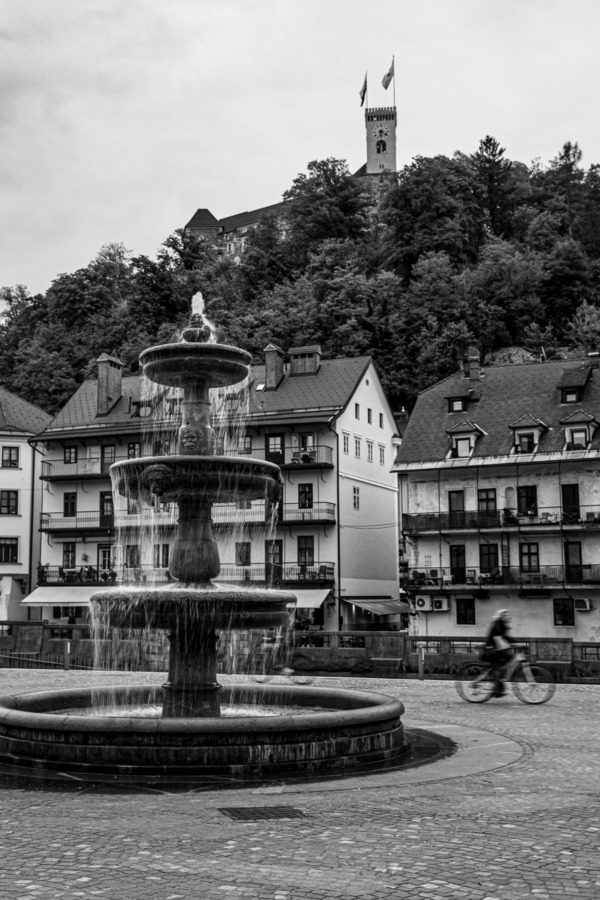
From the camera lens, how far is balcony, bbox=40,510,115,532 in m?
51.3

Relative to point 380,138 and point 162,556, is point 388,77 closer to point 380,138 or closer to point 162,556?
point 380,138

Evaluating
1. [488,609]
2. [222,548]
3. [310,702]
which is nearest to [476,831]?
[310,702]

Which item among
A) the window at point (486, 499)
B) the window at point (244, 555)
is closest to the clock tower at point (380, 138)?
the window at point (244, 555)

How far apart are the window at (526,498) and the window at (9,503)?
27.4 meters

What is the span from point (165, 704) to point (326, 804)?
466 centimetres

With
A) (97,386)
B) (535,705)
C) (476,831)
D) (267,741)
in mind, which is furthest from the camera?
(97,386)

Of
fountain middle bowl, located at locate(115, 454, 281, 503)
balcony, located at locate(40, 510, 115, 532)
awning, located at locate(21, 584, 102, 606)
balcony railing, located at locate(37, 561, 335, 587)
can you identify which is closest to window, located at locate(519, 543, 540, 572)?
balcony railing, located at locate(37, 561, 335, 587)

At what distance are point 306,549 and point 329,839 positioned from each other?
132 feet

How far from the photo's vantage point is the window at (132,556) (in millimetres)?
47422

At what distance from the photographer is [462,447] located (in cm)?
4497

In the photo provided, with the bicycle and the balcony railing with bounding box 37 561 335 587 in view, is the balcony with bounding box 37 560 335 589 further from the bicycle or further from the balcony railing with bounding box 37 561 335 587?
→ the bicycle

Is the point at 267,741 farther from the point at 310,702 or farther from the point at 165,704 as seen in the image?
the point at 310,702

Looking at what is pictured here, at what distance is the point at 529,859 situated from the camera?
7434 mm

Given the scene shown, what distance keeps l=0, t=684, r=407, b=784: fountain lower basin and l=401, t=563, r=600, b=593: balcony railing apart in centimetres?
3062
